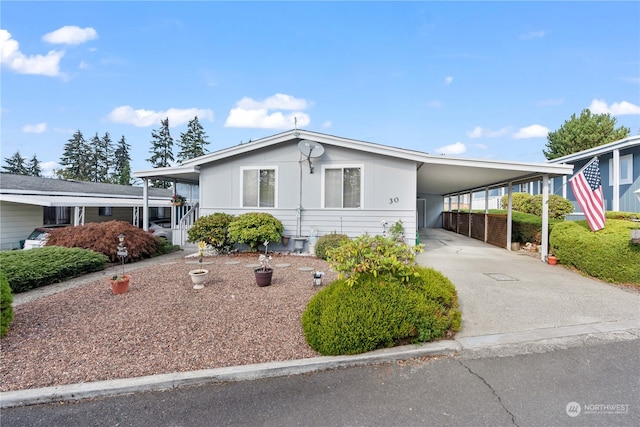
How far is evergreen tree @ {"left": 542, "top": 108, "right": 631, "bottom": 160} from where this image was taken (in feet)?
71.5

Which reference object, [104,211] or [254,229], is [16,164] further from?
[254,229]

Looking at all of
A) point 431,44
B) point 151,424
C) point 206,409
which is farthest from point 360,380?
point 431,44

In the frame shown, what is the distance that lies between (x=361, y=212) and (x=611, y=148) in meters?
11.0

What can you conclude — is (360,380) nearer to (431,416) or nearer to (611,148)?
(431,416)

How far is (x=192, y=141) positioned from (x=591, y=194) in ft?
143

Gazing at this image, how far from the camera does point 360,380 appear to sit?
9.34 feet

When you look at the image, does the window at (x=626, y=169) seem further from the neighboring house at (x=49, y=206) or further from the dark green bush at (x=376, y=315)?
the neighboring house at (x=49, y=206)

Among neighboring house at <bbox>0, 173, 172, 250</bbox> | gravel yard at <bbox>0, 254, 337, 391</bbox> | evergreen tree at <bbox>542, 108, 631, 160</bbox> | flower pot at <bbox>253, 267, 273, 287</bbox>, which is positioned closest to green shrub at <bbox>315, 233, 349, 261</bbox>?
gravel yard at <bbox>0, 254, 337, 391</bbox>

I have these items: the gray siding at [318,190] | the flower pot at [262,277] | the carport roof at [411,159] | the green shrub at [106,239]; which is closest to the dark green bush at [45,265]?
the green shrub at [106,239]

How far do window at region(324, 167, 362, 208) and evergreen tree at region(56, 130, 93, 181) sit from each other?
48556 mm

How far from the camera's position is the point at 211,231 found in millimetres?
9008

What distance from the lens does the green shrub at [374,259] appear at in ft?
11.7

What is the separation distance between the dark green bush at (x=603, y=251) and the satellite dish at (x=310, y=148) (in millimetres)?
6906

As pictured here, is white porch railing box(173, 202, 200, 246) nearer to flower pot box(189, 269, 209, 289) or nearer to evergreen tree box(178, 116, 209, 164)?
flower pot box(189, 269, 209, 289)
